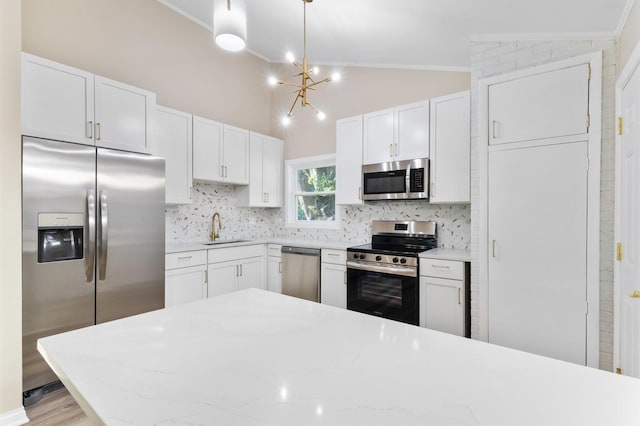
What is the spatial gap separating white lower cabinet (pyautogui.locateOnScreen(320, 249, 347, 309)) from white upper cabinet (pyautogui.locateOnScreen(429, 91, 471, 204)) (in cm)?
116

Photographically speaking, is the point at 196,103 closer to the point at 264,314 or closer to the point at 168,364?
the point at 264,314

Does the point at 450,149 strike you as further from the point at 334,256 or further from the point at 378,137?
the point at 334,256

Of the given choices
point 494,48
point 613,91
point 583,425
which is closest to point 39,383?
point 583,425

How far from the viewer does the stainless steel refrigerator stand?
2.20 metres

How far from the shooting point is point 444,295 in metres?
2.85

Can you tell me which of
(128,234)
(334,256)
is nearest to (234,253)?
(334,256)

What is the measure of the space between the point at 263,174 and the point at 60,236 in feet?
8.19

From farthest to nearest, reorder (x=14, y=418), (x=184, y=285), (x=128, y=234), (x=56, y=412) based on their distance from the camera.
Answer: (x=184, y=285) → (x=128, y=234) → (x=56, y=412) → (x=14, y=418)

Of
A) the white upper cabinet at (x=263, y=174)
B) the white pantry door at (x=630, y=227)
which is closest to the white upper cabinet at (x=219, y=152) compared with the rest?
the white upper cabinet at (x=263, y=174)

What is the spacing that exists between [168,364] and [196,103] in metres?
→ 3.84

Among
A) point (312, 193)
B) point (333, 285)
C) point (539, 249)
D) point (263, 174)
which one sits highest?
point (263, 174)

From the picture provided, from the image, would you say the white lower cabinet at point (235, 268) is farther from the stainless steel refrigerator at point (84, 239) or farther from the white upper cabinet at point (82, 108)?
the white upper cabinet at point (82, 108)

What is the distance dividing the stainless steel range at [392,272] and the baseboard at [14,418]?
2.57 meters

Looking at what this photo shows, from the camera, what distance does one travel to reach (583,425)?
61cm
